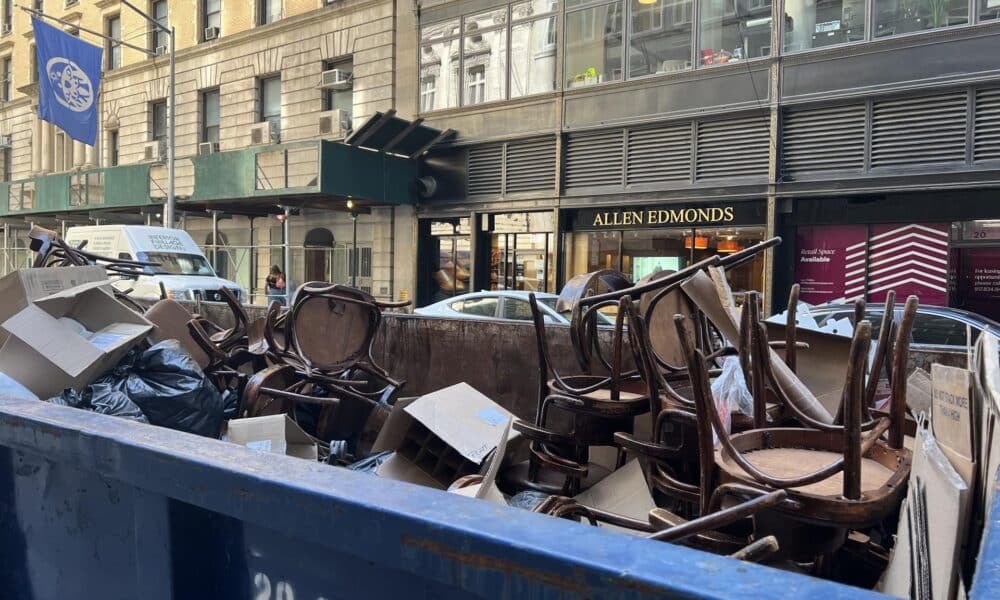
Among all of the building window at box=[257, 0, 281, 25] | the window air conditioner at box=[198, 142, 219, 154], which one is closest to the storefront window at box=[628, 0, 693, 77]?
the building window at box=[257, 0, 281, 25]

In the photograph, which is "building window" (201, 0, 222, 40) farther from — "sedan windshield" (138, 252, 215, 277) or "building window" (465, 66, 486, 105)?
"sedan windshield" (138, 252, 215, 277)

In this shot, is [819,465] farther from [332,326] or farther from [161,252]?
[161,252]

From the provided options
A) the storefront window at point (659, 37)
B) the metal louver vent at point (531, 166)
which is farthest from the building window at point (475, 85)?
the storefront window at point (659, 37)

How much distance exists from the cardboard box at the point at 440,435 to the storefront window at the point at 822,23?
11314mm

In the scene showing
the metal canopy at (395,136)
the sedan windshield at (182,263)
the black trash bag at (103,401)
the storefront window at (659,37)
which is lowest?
the black trash bag at (103,401)

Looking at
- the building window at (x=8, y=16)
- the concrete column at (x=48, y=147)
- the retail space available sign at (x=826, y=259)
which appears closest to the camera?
the retail space available sign at (x=826, y=259)

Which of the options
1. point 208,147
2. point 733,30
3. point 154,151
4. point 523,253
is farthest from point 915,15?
point 154,151

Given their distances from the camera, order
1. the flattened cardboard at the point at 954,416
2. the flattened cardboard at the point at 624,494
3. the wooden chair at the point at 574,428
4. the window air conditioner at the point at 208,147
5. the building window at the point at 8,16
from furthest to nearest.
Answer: the building window at the point at 8,16 → the window air conditioner at the point at 208,147 → the wooden chair at the point at 574,428 → the flattened cardboard at the point at 624,494 → the flattened cardboard at the point at 954,416

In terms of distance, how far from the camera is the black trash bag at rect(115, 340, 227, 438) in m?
3.34

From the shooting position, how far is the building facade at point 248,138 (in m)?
17.5

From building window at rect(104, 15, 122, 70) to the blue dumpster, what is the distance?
2771cm

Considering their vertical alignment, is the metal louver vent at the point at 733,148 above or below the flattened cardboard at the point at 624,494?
above

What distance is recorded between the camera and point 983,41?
1085 cm

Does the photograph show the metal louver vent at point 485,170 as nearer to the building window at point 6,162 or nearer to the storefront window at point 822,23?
the storefront window at point 822,23
